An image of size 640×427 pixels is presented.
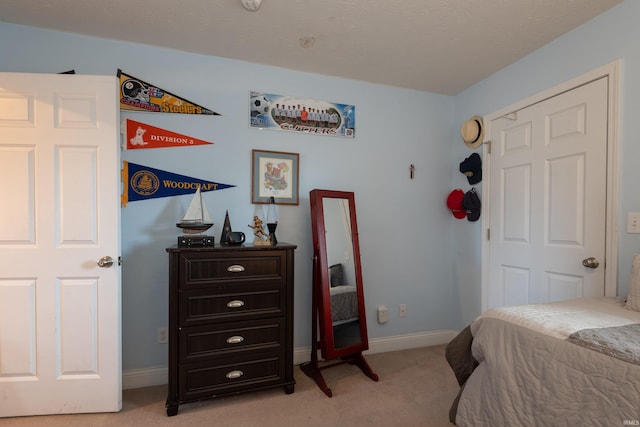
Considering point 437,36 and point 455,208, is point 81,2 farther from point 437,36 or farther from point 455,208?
point 455,208

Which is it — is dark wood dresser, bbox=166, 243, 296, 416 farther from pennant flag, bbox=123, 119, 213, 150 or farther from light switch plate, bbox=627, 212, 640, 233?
light switch plate, bbox=627, 212, 640, 233

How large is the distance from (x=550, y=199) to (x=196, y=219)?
8.18ft

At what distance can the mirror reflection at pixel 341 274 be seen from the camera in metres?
2.47

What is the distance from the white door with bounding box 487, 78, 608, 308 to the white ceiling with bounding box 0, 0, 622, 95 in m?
0.51

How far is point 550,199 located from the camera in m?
2.25

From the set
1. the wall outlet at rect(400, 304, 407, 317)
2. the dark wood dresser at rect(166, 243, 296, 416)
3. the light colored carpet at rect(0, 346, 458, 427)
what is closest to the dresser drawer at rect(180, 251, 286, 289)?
the dark wood dresser at rect(166, 243, 296, 416)

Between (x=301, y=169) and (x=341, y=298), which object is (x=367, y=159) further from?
(x=341, y=298)

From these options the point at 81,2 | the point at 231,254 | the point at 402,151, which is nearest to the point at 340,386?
the point at 231,254

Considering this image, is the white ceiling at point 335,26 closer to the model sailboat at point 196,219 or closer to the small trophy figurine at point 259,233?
the model sailboat at point 196,219

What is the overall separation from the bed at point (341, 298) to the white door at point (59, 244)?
1.46 m

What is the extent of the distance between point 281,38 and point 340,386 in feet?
8.27

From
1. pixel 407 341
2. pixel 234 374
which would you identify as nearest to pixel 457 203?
pixel 407 341

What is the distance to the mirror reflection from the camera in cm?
247

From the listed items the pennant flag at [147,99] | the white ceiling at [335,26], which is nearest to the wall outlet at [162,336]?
the pennant flag at [147,99]
